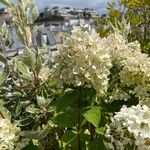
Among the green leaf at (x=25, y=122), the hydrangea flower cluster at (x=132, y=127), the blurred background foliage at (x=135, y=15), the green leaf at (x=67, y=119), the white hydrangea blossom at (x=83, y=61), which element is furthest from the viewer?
the blurred background foliage at (x=135, y=15)

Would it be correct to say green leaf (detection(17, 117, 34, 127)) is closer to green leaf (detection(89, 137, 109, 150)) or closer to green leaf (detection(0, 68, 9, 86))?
green leaf (detection(0, 68, 9, 86))

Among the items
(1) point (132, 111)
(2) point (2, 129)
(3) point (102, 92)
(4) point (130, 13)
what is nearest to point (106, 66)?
(3) point (102, 92)

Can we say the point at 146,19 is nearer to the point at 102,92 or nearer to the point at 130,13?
the point at 130,13

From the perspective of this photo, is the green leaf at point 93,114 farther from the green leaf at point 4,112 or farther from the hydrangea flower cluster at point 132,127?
the green leaf at point 4,112

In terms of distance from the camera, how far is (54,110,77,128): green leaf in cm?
218

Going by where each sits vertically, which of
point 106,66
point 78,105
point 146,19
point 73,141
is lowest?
point 146,19

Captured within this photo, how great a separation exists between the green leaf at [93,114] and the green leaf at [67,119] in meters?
→ 0.07

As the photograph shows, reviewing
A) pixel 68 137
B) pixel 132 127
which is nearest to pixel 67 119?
pixel 68 137

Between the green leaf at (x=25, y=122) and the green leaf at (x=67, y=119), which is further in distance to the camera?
the green leaf at (x=25, y=122)

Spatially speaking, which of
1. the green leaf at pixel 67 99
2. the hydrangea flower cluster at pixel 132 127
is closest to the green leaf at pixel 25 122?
the green leaf at pixel 67 99

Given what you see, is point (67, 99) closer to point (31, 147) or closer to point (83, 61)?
point (83, 61)

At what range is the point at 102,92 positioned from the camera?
214cm

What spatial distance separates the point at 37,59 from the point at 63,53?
225mm

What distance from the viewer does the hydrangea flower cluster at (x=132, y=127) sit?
5.96 ft
